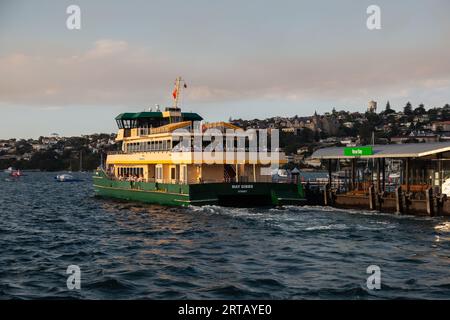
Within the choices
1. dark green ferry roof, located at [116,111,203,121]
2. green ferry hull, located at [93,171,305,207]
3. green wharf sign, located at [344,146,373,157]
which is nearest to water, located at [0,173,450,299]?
green ferry hull, located at [93,171,305,207]

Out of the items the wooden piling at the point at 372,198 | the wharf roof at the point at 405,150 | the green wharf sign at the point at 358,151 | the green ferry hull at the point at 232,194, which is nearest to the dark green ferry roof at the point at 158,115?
the green ferry hull at the point at 232,194

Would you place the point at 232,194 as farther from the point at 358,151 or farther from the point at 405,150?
the point at 405,150

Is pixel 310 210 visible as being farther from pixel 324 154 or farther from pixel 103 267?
pixel 103 267

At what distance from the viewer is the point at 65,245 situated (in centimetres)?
2636

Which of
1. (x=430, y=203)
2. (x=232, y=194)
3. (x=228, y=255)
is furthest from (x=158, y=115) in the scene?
(x=228, y=255)

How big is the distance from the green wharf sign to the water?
614 centimetres

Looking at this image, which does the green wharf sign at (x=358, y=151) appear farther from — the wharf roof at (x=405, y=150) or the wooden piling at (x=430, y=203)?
the wooden piling at (x=430, y=203)

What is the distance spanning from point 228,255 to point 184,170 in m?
21.4

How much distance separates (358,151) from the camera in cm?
4338

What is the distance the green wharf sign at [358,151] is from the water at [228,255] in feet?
20.1

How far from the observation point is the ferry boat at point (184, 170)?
40.1 meters

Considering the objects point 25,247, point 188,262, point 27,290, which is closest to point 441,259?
point 188,262

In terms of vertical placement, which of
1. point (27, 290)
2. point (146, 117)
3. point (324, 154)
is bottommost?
point (27, 290)
